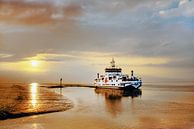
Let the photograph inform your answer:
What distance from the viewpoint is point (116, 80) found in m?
126

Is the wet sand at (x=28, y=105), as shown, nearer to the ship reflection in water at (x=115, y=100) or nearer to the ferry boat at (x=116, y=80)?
the ship reflection in water at (x=115, y=100)

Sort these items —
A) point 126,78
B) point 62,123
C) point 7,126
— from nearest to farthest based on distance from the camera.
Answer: point 7,126 < point 62,123 < point 126,78

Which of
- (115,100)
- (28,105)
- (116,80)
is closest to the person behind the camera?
(28,105)

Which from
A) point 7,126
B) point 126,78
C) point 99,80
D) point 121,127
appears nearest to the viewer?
point 7,126

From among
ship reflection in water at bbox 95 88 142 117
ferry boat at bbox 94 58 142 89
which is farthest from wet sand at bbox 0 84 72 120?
ferry boat at bbox 94 58 142 89

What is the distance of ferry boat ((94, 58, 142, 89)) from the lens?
12018 cm

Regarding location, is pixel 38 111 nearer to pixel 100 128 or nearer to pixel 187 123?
pixel 100 128

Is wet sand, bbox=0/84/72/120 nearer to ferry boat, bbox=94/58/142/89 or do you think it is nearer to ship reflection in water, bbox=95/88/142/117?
ship reflection in water, bbox=95/88/142/117

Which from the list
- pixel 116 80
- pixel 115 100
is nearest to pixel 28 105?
pixel 115 100

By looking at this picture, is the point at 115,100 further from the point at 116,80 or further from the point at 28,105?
the point at 116,80

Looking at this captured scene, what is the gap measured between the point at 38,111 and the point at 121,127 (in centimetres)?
1543

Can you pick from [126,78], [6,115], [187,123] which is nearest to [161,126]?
[187,123]

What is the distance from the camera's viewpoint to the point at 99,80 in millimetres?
146875

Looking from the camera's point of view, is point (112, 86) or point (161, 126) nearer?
point (161, 126)
